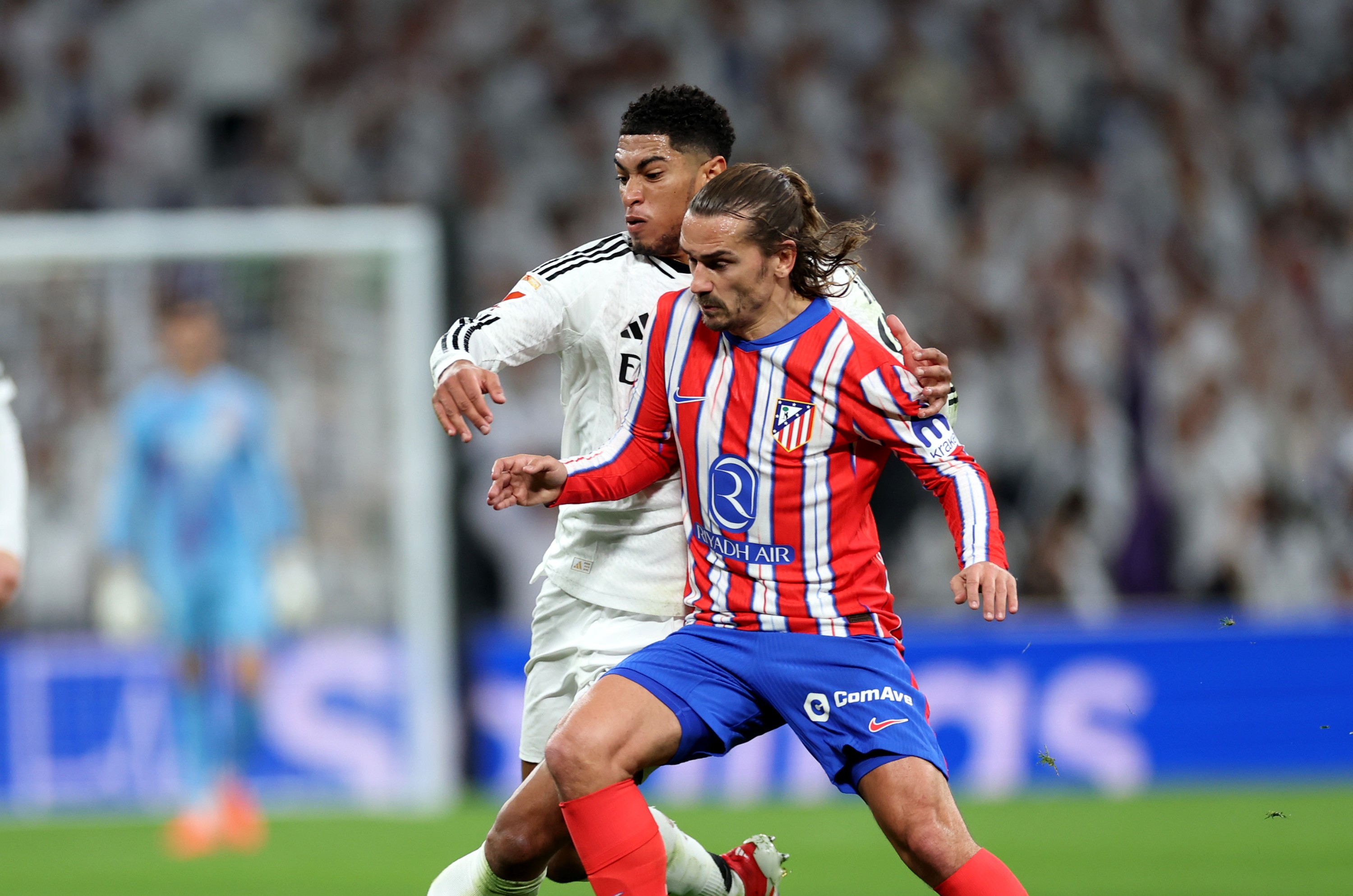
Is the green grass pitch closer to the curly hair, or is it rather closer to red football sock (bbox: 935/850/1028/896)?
red football sock (bbox: 935/850/1028/896)

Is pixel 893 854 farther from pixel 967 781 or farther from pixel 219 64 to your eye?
pixel 219 64

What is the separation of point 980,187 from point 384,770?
18.9ft

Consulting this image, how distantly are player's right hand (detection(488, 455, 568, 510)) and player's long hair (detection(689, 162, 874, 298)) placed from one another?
2.11 feet

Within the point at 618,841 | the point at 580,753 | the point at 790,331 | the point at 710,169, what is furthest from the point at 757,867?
the point at 710,169

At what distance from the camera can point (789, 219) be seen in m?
3.87

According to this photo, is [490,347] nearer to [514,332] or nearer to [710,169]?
[514,332]

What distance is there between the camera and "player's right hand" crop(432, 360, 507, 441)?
3.75 meters

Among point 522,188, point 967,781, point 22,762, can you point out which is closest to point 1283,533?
point 967,781

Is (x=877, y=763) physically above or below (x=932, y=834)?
above

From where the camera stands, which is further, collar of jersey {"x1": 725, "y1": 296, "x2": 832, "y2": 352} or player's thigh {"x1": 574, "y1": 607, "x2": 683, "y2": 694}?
player's thigh {"x1": 574, "y1": 607, "x2": 683, "y2": 694}

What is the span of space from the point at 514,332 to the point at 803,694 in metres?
1.07

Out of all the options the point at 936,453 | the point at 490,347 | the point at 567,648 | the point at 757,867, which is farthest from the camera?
the point at 757,867

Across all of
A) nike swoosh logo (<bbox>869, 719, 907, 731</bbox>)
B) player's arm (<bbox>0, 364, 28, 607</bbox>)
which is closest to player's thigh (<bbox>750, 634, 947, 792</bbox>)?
nike swoosh logo (<bbox>869, 719, 907, 731</bbox>)

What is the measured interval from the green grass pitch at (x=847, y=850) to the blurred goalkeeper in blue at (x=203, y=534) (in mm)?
616
